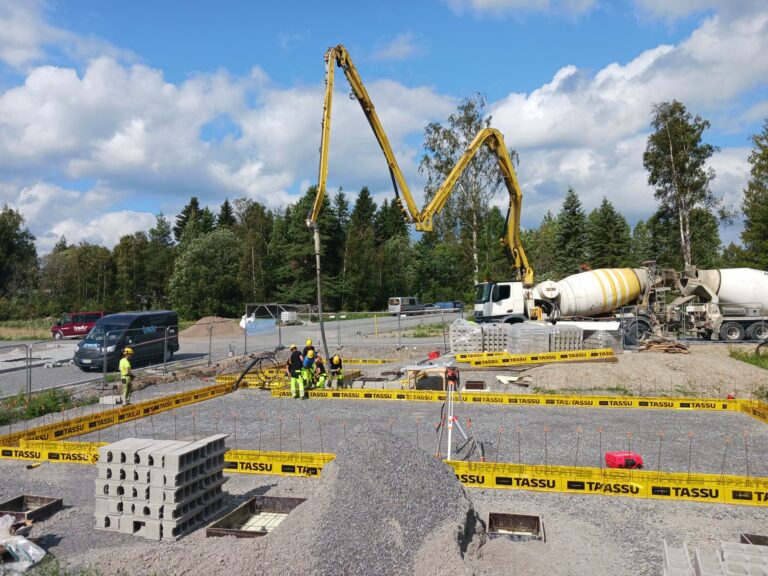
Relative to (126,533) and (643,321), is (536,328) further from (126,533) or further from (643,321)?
(126,533)

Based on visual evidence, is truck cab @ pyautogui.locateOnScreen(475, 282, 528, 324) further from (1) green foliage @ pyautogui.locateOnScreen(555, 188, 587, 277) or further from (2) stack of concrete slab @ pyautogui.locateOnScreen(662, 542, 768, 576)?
(1) green foliage @ pyautogui.locateOnScreen(555, 188, 587, 277)

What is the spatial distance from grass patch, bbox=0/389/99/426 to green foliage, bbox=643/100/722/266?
110 feet

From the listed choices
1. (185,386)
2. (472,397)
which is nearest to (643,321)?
(472,397)

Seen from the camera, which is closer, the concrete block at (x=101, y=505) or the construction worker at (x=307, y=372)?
the concrete block at (x=101, y=505)

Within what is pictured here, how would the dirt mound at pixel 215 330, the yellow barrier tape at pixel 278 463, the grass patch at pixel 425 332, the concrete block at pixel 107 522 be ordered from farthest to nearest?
the dirt mound at pixel 215 330
the grass patch at pixel 425 332
the yellow barrier tape at pixel 278 463
the concrete block at pixel 107 522

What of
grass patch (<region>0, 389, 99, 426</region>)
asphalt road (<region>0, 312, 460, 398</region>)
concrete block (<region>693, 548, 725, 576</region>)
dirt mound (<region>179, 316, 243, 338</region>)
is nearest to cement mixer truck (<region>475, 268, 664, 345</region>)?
asphalt road (<region>0, 312, 460, 398</region>)

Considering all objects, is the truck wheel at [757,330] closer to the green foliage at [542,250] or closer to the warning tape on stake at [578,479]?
the warning tape on stake at [578,479]

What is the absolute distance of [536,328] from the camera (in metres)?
20.5

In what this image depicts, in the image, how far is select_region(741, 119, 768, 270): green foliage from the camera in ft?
123

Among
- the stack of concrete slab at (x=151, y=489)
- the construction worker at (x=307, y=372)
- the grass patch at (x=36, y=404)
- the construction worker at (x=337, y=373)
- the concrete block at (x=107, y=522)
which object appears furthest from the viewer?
the construction worker at (x=337, y=373)

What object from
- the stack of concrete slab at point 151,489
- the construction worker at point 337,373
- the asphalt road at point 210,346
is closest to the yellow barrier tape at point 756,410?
the construction worker at point 337,373

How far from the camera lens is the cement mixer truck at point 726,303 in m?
24.5

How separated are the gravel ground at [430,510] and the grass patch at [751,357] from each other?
28.0 ft

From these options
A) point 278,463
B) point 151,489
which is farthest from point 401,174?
point 151,489
